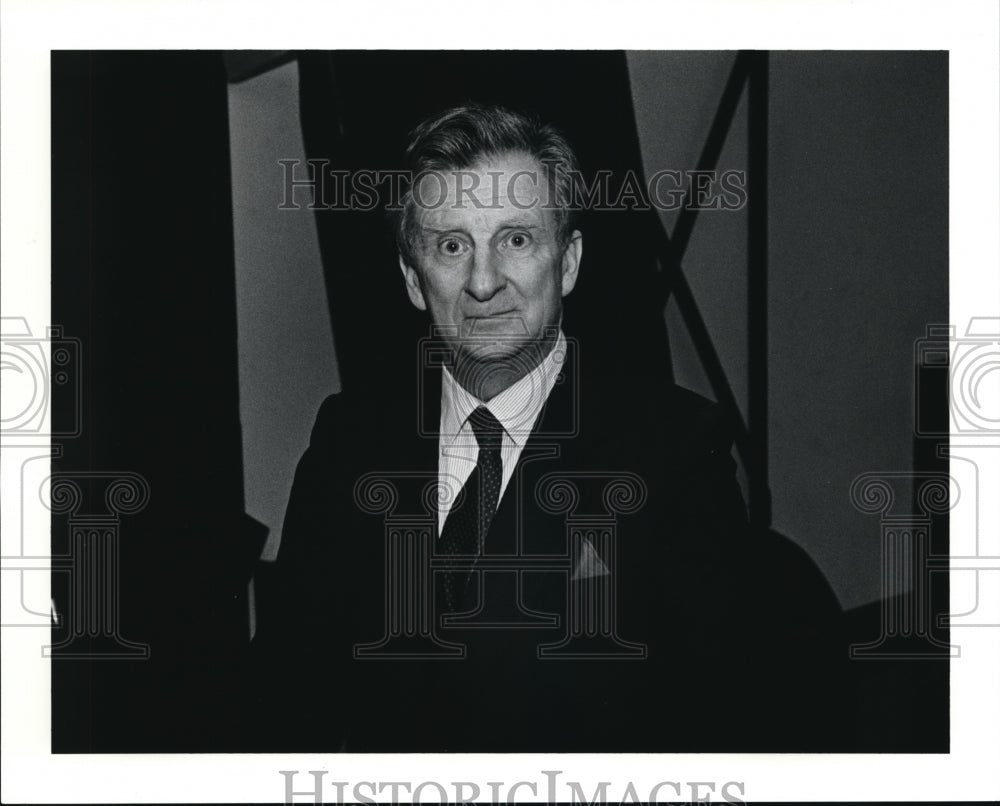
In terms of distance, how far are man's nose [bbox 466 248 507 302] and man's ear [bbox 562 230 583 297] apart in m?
0.13

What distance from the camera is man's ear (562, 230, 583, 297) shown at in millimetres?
1927

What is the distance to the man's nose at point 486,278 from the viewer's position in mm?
1919

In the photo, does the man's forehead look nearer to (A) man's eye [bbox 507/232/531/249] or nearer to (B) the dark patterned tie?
(A) man's eye [bbox 507/232/531/249]

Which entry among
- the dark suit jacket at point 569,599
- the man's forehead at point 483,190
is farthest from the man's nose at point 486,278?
the dark suit jacket at point 569,599

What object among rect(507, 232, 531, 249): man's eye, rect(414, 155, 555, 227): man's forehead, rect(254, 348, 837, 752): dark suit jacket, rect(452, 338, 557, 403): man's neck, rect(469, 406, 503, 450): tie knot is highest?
rect(414, 155, 555, 227): man's forehead

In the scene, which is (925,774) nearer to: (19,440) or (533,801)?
(533,801)

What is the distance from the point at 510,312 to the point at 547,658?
73cm

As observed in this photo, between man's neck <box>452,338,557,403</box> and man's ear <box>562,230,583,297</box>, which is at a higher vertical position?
man's ear <box>562,230,583,297</box>

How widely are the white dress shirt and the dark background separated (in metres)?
0.14

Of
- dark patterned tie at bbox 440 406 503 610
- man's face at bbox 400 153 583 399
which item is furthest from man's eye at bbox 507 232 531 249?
dark patterned tie at bbox 440 406 503 610

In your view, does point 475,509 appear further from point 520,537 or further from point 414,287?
point 414,287

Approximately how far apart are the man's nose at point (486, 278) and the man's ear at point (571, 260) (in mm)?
127
